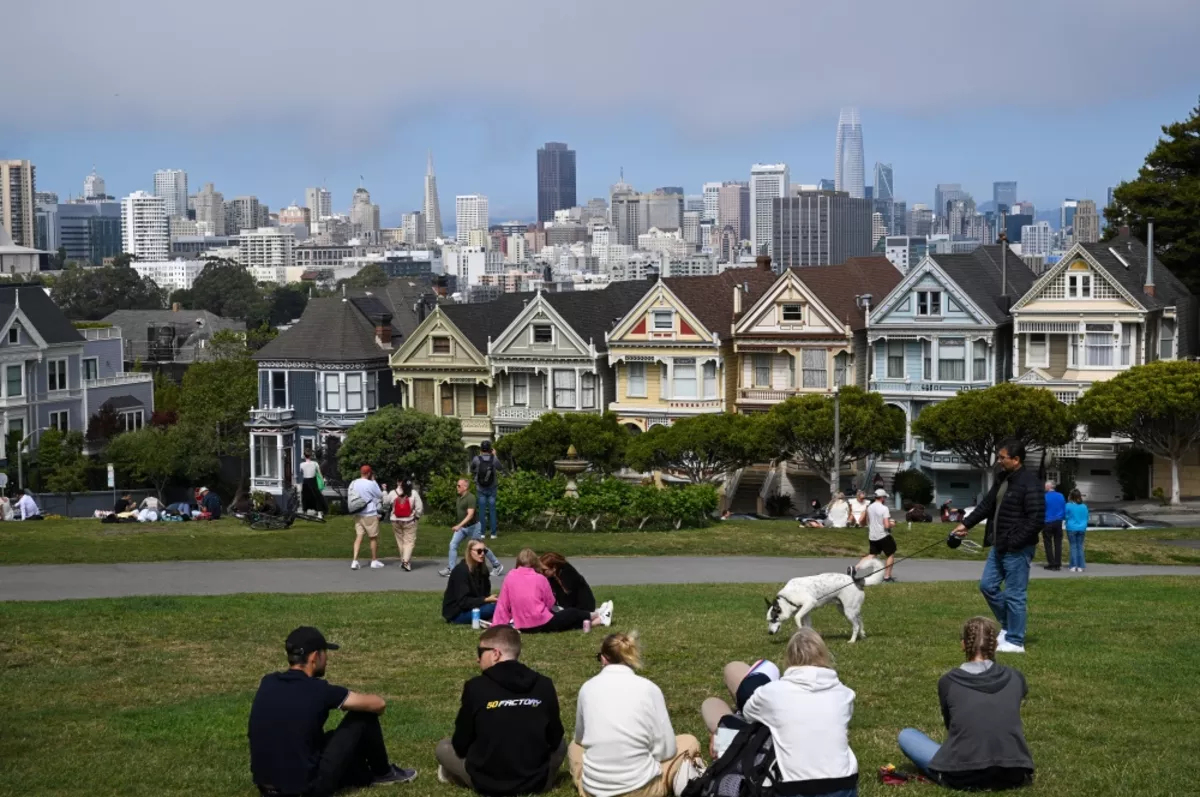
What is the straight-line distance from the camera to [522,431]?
2527 inches

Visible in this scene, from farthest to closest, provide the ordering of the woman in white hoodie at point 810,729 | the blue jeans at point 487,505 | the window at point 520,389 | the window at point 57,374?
1. the window at point 57,374
2. the window at point 520,389
3. the blue jeans at point 487,505
4. the woman in white hoodie at point 810,729

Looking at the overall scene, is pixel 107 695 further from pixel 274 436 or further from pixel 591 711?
pixel 274 436

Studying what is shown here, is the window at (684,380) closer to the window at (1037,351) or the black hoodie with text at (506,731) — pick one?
the window at (1037,351)

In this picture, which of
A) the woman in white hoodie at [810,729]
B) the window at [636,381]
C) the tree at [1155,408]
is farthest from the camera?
the window at [636,381]

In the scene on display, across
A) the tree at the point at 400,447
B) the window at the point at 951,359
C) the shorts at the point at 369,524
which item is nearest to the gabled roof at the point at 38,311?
the tree at the point at 400,447

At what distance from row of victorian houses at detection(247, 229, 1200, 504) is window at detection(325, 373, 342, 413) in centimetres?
8

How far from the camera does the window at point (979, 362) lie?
202ft

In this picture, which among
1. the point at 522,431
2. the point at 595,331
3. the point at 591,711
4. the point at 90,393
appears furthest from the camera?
the point at 90,393

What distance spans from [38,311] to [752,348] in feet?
110

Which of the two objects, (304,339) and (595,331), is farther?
(304,339)

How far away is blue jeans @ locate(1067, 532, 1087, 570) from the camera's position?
32.8 metres

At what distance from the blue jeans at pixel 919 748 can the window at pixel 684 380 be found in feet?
170

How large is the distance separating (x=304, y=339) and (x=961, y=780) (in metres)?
63.0

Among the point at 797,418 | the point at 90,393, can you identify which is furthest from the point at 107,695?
the point at 90,393
